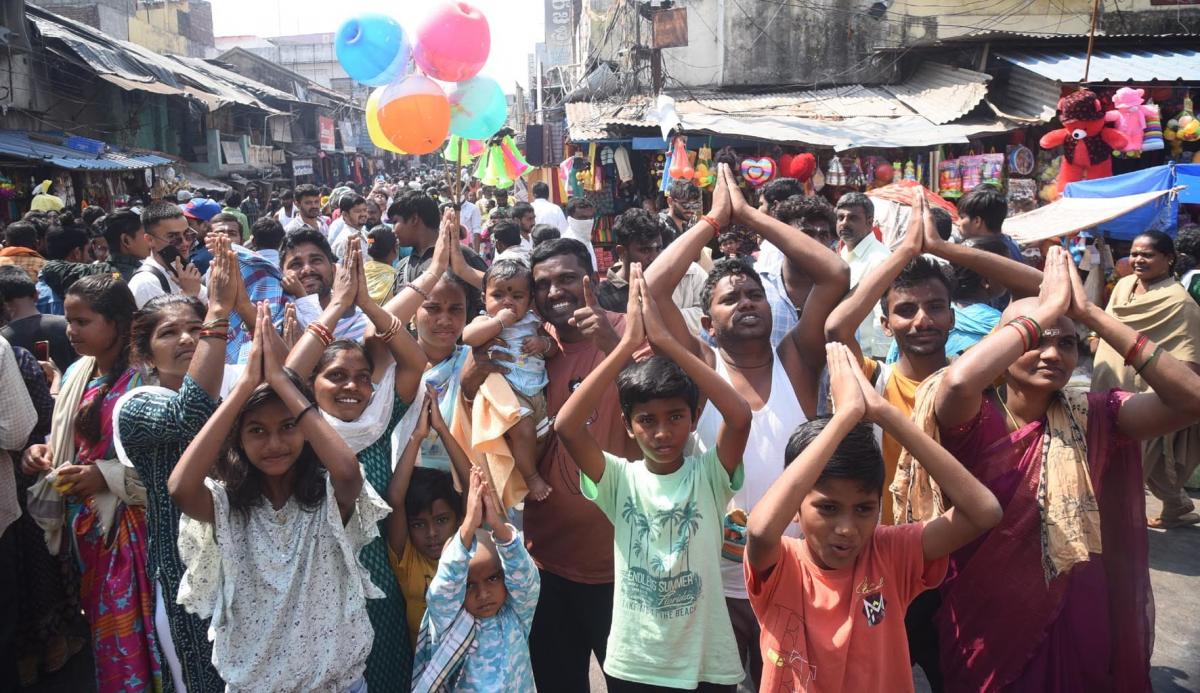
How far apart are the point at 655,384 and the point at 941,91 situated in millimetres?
11268

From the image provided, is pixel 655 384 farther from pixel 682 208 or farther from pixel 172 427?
pixel 682 208

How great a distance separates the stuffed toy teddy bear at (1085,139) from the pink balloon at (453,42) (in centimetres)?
602

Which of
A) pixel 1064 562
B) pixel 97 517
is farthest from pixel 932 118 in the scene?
pixel 97 517

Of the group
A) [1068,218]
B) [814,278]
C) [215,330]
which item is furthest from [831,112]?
[215,330]

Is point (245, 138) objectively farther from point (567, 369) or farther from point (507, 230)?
point (567, 369)

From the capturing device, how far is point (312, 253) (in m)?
4.50

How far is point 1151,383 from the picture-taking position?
2125 mm

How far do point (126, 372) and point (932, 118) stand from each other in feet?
32.8

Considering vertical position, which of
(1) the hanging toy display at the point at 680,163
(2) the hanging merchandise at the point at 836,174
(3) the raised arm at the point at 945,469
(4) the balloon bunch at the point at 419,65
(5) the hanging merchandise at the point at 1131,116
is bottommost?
(3) the raised arm at the point at 945,469

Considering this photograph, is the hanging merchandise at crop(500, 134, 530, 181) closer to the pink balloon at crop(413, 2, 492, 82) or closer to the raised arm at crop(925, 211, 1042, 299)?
the pink balloon at crop(413, 2, 492, 82)

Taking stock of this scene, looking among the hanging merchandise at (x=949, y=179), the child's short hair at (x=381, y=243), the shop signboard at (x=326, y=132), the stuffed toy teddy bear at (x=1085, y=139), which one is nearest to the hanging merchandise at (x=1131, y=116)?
the stuffed toy teddy bear at (x=1085, y=139)

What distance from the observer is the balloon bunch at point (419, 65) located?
201 inches

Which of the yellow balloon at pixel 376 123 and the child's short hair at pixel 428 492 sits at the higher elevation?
the yellow balloon at pixel 376 123

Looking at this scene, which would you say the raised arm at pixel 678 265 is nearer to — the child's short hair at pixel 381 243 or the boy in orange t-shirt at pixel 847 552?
the boy in orange t-shirt at pixel 847 552
